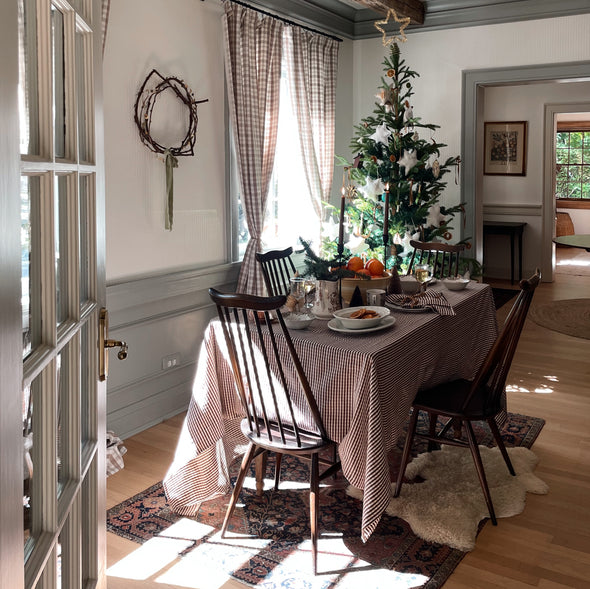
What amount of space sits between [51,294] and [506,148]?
8962 mm

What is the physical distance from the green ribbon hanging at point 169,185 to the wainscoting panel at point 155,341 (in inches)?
13.3

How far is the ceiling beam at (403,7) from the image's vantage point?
4.94 metres

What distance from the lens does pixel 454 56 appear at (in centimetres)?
573

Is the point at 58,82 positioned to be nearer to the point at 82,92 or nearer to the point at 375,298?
the point at 82,92

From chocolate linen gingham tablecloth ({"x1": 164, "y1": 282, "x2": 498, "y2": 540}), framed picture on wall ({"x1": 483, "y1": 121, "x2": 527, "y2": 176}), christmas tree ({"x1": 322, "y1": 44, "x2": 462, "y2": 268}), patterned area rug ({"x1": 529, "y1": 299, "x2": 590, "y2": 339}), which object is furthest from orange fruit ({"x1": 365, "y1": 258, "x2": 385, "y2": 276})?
framed picture on wall ({"x1": 483, "y1": 121, "x2": 527, "y2": 176})

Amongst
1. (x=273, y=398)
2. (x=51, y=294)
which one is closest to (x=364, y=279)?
(x=273, y=398)

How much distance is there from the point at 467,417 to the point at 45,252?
222 cm

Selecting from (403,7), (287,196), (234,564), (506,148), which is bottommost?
(234,564)

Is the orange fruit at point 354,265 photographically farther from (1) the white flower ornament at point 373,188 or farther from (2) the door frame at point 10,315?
(2) the door frame at point 10,315

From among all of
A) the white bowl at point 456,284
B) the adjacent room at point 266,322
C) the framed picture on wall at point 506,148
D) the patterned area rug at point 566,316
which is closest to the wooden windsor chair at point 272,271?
the adjacent room at point 266,322

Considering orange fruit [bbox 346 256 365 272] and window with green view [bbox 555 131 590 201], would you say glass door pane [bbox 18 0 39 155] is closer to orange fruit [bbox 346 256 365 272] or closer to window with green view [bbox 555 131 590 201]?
orange fruit [bbox 346 256 365 272]

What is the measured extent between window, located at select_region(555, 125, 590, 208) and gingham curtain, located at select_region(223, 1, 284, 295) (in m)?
8.93

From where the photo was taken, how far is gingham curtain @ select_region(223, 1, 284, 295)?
4.42 metres

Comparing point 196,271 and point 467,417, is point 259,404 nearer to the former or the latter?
point 467,417
